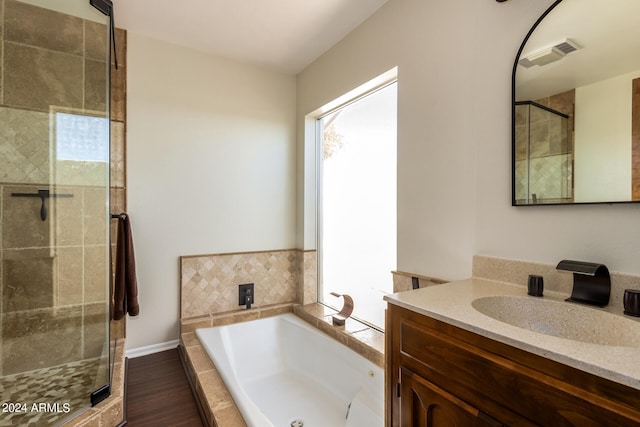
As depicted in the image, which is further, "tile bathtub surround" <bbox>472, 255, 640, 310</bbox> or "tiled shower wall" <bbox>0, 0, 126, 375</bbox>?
"tiled shower wall" <bbox>0, 0, 126, 375</bbox>

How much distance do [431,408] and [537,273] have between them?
2.28 ft

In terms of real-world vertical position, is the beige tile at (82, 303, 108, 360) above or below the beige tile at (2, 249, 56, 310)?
below

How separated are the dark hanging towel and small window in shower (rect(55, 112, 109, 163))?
47cm

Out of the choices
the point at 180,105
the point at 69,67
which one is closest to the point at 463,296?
the point at 180,105

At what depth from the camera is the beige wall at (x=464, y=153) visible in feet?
3.75

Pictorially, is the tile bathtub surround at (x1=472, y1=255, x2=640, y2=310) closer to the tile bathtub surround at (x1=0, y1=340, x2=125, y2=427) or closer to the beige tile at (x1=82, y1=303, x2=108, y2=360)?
the tile bathtub surround at (x1=0, y1=340, x2=125, y2=427)

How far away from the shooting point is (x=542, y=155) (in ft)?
4.05

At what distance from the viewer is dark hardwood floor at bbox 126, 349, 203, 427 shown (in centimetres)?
170

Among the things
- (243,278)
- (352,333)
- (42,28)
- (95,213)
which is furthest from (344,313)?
(42,28)

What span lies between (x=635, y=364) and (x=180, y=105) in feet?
9.57

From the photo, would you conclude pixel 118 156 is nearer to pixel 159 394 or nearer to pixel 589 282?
pixel 159 394

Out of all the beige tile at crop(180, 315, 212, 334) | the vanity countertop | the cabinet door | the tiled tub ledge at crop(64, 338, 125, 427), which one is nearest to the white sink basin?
the vanity countertop

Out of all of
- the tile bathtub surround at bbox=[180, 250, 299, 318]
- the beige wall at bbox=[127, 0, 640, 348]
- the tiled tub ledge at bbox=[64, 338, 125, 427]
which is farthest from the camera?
the tile bathtub surround at bbox=[180, 250, 299, 318]

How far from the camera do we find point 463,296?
1160mm
